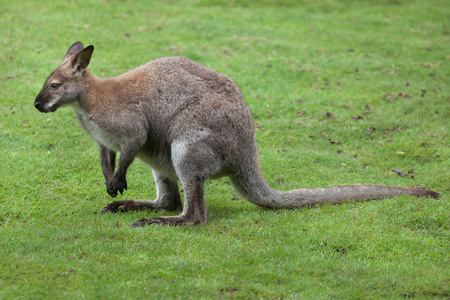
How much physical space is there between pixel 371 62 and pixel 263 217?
23.5 ft

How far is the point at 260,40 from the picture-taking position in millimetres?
13695

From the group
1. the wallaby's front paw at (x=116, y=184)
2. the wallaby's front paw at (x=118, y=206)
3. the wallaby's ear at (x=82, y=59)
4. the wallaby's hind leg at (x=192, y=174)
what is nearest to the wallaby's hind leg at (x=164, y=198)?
the wallaby's front paw at (x=118, y=206)

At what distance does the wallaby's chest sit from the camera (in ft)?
21.8

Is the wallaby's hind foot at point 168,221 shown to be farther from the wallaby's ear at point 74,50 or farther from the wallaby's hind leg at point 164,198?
the wallaby's ear at point 74,50

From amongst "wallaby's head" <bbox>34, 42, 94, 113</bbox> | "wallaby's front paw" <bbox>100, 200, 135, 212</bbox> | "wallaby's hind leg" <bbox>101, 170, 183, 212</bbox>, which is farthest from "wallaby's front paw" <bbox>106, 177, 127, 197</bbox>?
"wallaby's head" <bbox>34, 42, 94, 113</bbox>

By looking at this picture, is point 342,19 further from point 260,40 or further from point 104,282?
point 104,282

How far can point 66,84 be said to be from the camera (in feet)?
21.5

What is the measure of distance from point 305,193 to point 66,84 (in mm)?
3130

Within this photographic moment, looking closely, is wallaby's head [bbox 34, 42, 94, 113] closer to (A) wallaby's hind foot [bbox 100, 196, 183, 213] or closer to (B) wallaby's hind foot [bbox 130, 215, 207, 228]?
(A) wallaby's hind foot [bbox 100, 196, 183, 213]

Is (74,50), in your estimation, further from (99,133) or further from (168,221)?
(168,221)

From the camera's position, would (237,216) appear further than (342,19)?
No

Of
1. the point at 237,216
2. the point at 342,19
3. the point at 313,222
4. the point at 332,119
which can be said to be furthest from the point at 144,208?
the point at 342,19

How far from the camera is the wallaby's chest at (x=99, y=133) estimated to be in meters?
6.65

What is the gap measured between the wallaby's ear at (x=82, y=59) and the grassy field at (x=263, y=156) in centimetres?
175
